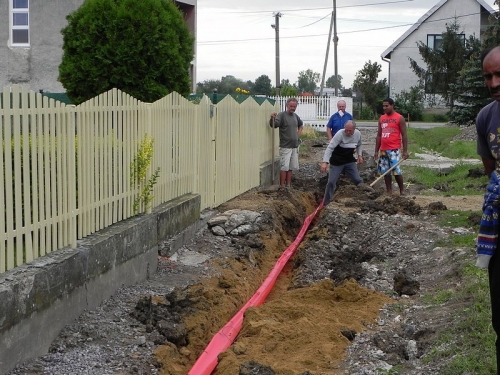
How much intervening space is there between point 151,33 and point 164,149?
9.18ft

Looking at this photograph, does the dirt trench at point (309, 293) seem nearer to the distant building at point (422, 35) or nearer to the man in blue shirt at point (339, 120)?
the man in blue shirt at point (339, 120)

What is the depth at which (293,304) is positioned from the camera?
8234mm

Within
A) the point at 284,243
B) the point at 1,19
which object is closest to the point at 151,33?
the point at 284,243

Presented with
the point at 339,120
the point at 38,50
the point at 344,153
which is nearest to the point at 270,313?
the point at 344,153

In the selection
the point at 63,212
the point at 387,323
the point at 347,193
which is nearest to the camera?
the point at 63,212

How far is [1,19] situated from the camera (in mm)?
20578

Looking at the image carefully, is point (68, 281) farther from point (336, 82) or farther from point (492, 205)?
point (336, 82)

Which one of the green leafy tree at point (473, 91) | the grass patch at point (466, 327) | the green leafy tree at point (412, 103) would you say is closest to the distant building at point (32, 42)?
the grass patch at point (466, 327)

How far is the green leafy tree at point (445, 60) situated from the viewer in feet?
168

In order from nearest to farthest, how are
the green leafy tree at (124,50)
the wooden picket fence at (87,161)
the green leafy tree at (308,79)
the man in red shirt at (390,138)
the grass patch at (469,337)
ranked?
the grass patch at (469,337)
the wooden picket fence at (87,161)
the green leafy tree at (124,50)
the man in red shirt at (390,138)
the green leafy tree at (308,79)

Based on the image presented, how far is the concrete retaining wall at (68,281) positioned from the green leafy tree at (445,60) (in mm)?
44171

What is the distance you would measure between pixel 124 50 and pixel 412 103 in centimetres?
4285

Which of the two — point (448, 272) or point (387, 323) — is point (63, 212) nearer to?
point (387, 323)

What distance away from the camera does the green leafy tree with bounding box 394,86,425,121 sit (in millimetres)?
52406
